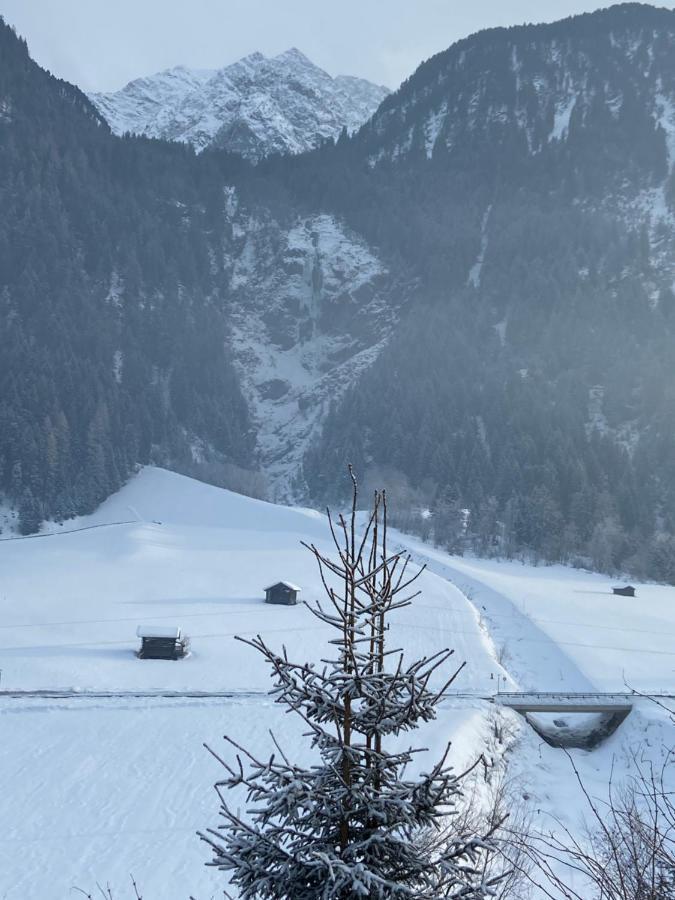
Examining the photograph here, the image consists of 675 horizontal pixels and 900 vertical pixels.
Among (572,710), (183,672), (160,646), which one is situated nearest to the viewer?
(572,710)

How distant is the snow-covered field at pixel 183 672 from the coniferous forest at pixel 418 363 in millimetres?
35263

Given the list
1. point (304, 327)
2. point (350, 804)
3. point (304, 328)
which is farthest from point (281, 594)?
point (304, 327)

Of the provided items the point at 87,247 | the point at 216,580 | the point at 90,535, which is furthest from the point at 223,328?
the point at 216,580

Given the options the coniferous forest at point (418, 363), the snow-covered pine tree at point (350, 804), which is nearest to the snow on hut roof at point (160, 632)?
the snow-covered pine tree at point (350, 804)

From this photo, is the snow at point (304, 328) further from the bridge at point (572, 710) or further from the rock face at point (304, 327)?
the bridge at point (572, 710)

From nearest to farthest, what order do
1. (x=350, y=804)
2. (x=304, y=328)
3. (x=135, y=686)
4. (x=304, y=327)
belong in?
(x=350, y=804) → (x=135, y=686) → (x=304, y=328) → (x=304, y=327)

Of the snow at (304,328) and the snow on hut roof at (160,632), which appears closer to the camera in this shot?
the snow on hut roof at (160,632)

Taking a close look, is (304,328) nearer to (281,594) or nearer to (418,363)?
(418,363)

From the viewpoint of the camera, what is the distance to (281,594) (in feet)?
160

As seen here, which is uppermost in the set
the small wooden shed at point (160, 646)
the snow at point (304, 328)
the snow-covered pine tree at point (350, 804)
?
the snow at point (304, 328)

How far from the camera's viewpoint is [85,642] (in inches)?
1506

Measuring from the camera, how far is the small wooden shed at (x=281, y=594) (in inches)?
1906

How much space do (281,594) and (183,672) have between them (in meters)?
14.5

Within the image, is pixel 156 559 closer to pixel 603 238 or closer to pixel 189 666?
pixel 189 666
